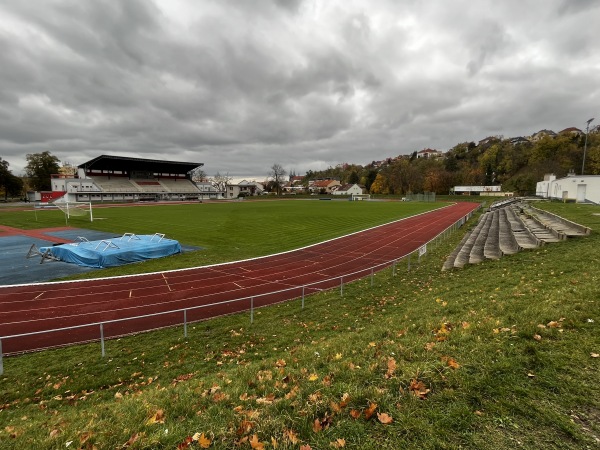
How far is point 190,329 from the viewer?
10.0 m

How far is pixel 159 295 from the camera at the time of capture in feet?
44.2

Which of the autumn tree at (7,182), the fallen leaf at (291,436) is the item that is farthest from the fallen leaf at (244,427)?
the autumn tree at (7,182)

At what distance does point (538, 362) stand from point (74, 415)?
710 cm

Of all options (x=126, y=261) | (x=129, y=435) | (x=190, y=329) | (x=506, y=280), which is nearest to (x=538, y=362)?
(x=129, y=435)

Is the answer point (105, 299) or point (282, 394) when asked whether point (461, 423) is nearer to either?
point (282, 394)

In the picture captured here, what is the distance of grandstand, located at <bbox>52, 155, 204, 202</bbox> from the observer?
89.6 m

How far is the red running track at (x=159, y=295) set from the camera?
10.2 m

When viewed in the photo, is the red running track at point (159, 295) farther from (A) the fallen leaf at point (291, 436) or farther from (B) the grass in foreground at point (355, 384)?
(A) the fallen leaf at point (291, 436)

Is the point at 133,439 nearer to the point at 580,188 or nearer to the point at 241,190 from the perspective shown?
the point at 580,188

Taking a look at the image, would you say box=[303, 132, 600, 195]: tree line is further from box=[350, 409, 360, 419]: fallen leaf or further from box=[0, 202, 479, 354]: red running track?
box=[350, 409, 360, 419]: fallen leaf

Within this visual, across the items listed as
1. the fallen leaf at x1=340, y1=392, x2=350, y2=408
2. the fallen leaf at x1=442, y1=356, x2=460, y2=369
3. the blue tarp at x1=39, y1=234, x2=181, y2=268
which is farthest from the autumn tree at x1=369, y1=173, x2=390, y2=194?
the fallen leaf at x1=340, y1=392, x2=350, y2=408

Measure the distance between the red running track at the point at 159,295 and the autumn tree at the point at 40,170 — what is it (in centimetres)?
12042

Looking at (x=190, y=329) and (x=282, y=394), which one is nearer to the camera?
(x=282, y=394)

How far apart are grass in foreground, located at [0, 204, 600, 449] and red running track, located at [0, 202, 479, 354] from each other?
49.7 inches
